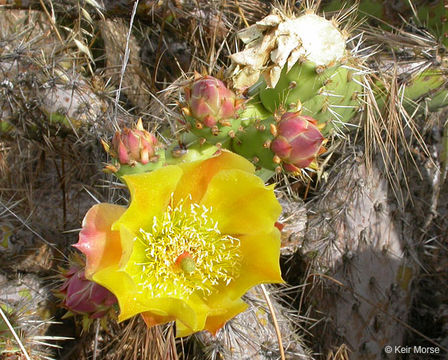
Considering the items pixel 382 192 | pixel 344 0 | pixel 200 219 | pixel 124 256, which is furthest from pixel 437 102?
pixel 124 256

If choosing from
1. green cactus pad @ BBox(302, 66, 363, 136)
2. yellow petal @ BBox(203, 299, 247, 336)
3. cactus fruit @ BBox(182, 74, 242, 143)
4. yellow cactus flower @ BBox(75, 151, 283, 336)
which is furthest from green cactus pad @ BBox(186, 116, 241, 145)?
yellow petal @ BBox(203, 299, 247, 336)

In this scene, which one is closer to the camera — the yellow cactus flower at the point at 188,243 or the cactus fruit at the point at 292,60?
the yellow cactus flower at the point at 188,243

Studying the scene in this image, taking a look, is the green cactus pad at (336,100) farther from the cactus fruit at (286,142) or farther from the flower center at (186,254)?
the flower center at (186,254)

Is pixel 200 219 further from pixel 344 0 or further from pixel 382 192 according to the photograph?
pixel 344 0

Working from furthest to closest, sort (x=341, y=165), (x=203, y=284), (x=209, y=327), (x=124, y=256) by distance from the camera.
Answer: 1. (x=341, y=165)
2. (x=203, y=284)
3. (x=209, y=327)
4. (x=124, y=256)

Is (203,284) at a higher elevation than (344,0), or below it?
below
